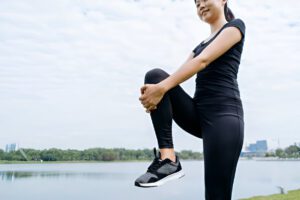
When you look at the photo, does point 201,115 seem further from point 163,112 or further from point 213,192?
point 213,192

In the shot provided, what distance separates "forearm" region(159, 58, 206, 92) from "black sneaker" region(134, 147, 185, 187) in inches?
15.0

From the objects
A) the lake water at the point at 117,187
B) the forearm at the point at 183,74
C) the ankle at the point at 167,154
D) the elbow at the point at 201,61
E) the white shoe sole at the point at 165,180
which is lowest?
the lake water at the point at 117,187

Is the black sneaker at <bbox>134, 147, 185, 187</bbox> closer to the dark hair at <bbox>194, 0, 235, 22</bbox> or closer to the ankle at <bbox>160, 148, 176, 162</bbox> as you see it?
the ankle at <bbox>160, 148, 176, 162</bbox>

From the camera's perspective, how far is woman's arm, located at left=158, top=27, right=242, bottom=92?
162cm

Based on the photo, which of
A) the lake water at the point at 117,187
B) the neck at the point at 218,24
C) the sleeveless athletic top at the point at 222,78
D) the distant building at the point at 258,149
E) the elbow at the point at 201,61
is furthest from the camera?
the distant building at the point at 258,149

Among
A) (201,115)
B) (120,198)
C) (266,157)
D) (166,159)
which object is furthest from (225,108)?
(266,157)

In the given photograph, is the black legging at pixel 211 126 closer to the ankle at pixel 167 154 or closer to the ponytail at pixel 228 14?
the ankle at pixel 167 154

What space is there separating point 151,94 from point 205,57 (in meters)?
0.35

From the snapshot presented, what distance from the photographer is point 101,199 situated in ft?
71.7

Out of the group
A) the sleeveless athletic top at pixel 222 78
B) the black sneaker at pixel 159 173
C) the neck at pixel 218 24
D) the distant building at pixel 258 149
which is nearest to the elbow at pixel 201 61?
the sleeveless athletic top at pixel 222 78

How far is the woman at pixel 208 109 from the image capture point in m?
1.62

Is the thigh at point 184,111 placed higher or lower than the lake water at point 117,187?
higher

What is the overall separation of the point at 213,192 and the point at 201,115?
1.41 feet

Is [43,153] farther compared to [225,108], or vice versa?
[43,153]
